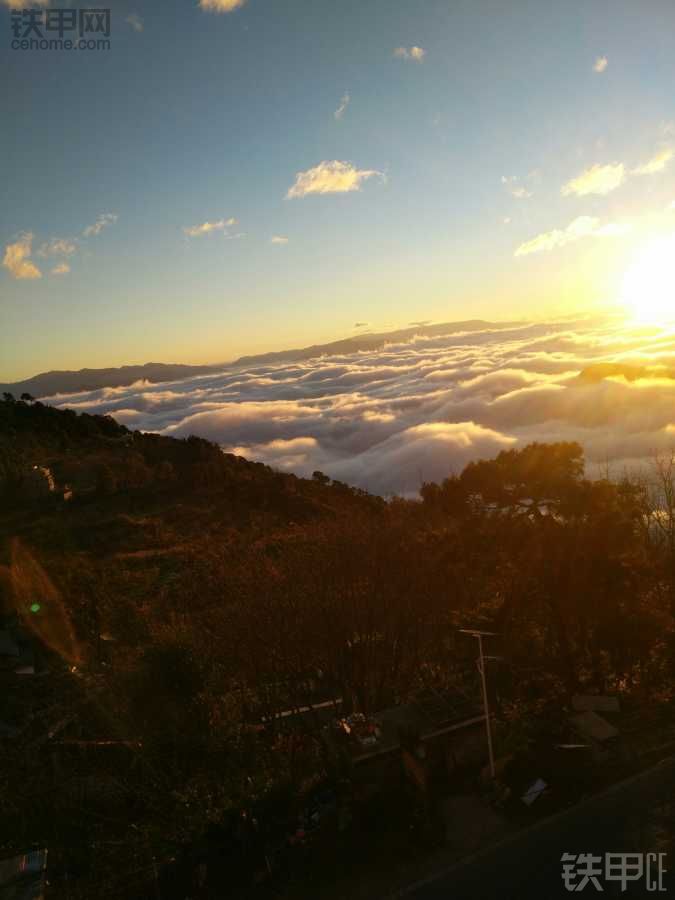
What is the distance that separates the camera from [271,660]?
12617 mm

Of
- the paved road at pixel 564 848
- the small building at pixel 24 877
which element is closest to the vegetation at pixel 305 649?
the small building at pixel 24 877

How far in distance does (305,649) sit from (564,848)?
6.38 metres

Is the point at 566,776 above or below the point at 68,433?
below

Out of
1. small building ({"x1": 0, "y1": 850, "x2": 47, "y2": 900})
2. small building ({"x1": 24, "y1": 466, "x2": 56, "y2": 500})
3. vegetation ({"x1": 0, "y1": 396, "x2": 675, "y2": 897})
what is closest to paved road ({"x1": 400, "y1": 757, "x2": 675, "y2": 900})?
vegetation ({"x1": 0, "y1": 396, "x2": 675, "y2": 897})

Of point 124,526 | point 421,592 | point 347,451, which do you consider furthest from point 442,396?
point 421,592

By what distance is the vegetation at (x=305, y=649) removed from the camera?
31.5 ft

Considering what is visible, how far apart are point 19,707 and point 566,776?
1152cm

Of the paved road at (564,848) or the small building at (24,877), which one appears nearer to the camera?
the paved road at (564,848)

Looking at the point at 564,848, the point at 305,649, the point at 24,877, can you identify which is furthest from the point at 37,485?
the point at 564,848

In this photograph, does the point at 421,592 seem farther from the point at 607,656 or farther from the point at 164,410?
the point at 164,410

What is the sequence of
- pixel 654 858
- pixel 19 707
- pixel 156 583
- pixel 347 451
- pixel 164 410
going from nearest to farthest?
pixel 654 858 < pixel 19 707 < pixel 156 583 < pixel 347 451 < pixel 164 410

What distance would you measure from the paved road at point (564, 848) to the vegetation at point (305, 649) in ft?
5.62

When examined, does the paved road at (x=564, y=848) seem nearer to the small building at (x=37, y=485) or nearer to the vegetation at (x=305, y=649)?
the vegetation at (x=305, y=649)

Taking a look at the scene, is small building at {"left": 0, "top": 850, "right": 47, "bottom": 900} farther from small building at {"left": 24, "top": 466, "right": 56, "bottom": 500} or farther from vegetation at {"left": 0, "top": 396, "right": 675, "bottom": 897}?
small building at {"left": 24, "top": 466, "right": 56, "bottom": 500}
